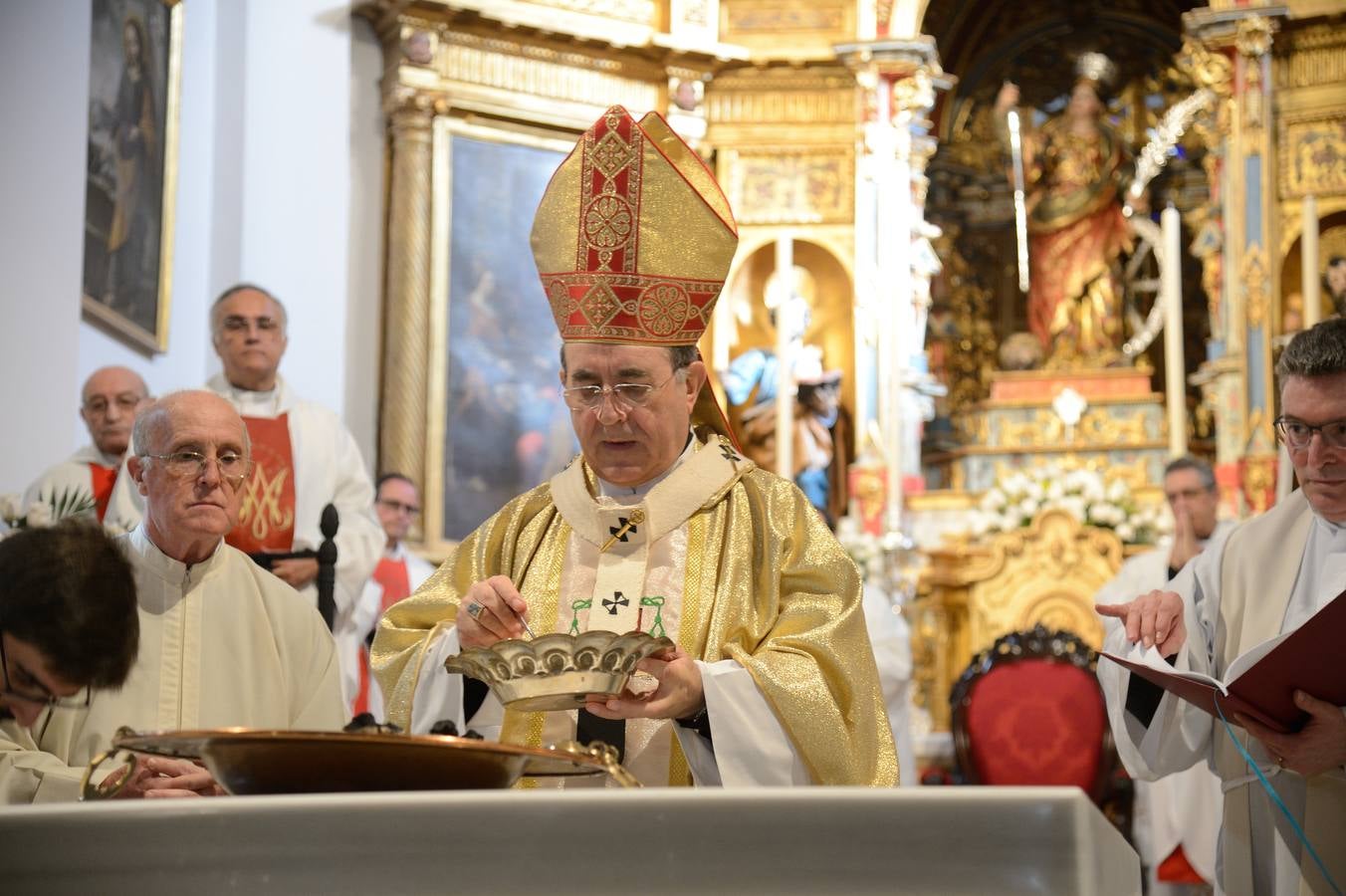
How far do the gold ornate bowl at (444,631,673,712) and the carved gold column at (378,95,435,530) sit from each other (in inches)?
272

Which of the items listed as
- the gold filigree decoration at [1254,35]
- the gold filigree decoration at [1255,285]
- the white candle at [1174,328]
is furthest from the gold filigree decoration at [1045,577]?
the gold filigree decoration at [1254,35]

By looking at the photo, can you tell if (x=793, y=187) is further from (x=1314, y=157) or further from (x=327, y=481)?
(x=327, y=481)

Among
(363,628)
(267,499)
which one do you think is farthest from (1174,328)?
(267,499)

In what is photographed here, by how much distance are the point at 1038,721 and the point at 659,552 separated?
338 centimetres

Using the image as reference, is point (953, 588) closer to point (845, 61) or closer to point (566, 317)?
point (845, 61)

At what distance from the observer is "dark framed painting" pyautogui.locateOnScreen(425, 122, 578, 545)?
965cm

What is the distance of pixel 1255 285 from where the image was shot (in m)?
9.63

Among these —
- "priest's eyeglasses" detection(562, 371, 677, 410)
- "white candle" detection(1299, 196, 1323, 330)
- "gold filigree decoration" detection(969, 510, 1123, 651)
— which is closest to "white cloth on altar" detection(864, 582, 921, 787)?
"gold filigree decoration" detection(969, 510, 1123, 651)

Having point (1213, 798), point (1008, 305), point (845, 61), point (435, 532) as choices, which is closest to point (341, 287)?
point (435, 532)

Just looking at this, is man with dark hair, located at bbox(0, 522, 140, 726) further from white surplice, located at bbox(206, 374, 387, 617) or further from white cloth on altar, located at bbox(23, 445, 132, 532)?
white surplice, located at bbox(206, 374, 387, 617)

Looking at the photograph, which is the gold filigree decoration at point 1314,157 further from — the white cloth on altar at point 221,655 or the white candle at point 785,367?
the white cloth on altar at point 221,655

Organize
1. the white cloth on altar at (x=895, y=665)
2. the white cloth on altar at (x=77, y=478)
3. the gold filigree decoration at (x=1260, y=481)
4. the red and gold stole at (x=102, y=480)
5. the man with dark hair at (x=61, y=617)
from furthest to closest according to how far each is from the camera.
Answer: the gold filigree decoration at (x=1260, y=481), the white cloth on altar at (x=895, y=665), the red and gold stole at (x=102, y=480), the white cloth on altar at (x=77, y=478), the man with dark hair at (x=61, y=617)

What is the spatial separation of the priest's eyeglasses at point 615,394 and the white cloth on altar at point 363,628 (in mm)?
1233

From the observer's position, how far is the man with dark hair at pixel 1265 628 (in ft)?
10.2
